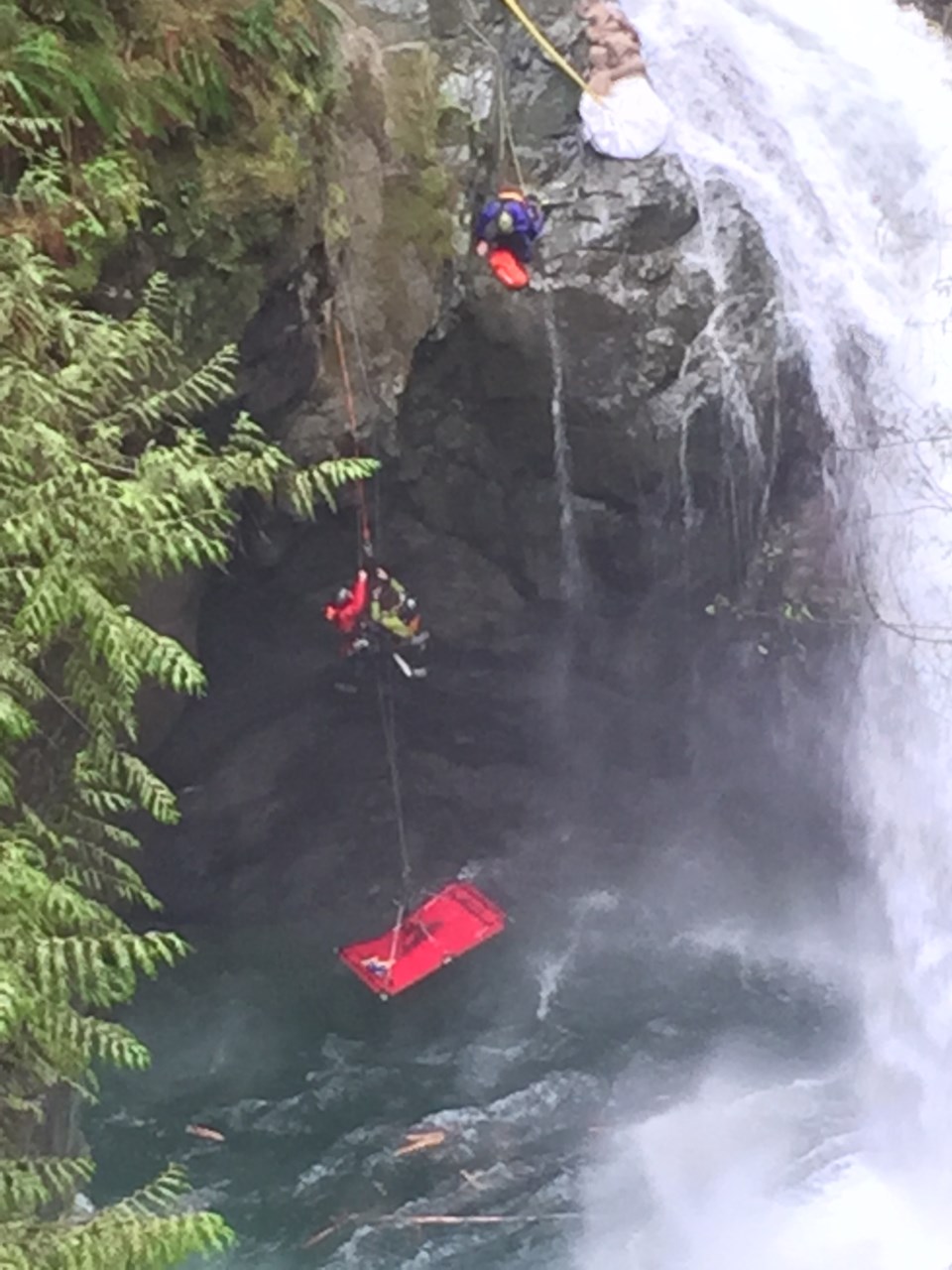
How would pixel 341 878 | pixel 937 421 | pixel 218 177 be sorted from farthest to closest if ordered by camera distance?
pixel 341 878 → pixel 937 421 → pixel 218 177

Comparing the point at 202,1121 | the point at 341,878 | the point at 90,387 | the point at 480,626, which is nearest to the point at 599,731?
the point at 480,626

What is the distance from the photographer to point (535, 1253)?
7.45m

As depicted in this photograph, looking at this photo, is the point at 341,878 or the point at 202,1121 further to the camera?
the point at 341,878

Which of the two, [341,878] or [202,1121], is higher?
[341,878]

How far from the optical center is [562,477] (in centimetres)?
821

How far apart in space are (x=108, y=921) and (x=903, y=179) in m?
7.41

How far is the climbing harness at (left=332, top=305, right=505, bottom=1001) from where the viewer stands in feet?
27.0

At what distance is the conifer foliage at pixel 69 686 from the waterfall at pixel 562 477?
11.1ft

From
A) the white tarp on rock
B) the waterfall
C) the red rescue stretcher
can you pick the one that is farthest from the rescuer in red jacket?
the white tarp on rock

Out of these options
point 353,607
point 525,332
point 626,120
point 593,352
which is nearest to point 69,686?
point 353,607

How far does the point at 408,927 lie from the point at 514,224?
475 cm

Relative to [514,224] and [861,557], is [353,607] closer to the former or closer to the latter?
[514,224]

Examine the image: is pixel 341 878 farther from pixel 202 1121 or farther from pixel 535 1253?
pixel 535 1253

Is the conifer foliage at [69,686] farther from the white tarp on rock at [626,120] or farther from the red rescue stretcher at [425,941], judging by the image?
the white tarp on rock at [626,120]
